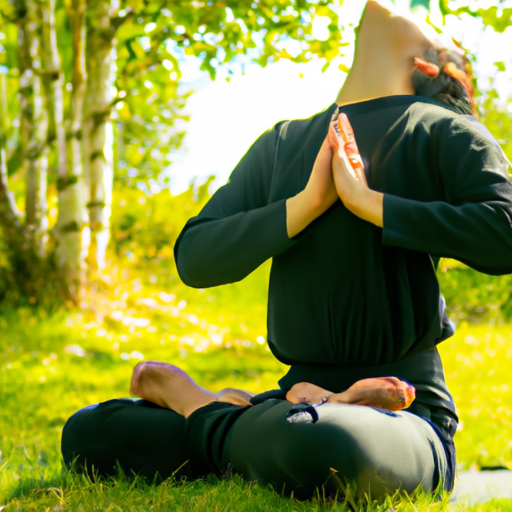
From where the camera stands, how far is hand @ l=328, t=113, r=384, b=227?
2.07 metres

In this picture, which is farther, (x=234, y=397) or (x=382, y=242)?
(x=234, y=397)

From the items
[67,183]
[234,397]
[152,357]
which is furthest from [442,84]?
[67,183]

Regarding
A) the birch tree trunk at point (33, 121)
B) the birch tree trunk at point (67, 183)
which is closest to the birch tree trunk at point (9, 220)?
the birch tree trunk at point (33, 121)

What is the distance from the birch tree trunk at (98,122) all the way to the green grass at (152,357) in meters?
0.94

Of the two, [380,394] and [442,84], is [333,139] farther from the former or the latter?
[380,394]

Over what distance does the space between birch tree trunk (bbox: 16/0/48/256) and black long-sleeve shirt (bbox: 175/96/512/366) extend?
7.19m

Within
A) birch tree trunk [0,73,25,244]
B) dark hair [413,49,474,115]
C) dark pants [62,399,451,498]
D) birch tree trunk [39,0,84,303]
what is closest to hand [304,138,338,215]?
dark hair [413,49,474,115]

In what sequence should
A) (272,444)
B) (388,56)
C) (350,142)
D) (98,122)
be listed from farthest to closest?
1. (98,122)
2. (388,56)
3. (350,142)
4. (272,444)

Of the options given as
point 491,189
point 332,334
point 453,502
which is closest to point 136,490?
point 332,334

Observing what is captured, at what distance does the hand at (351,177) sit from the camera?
81.4 inches

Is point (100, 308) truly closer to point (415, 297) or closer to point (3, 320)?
point (3, 320)

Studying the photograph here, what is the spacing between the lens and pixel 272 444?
1971 millimetres

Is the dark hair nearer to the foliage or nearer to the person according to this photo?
the person

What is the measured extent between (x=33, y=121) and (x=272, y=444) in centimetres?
837
